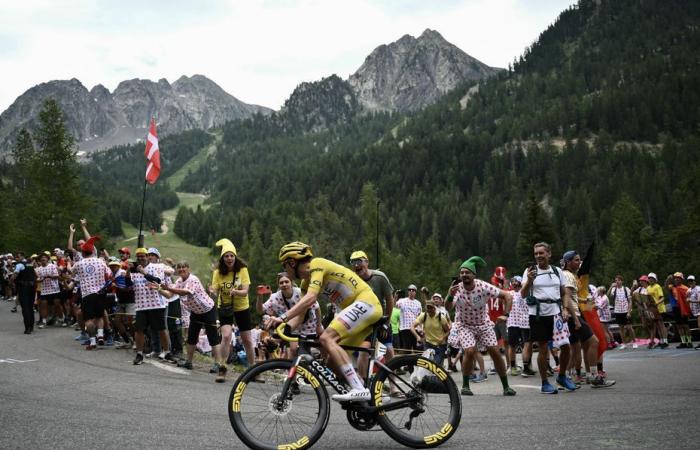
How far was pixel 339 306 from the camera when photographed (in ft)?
19.9

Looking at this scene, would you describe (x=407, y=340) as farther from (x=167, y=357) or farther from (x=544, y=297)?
(x=544, y=297)

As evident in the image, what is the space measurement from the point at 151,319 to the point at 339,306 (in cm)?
711

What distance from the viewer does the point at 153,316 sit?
39.3 ft

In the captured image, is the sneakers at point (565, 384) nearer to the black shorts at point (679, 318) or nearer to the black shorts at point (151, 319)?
the black shorts at point (151, 319)

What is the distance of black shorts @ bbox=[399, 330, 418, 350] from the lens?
17062 millimetres

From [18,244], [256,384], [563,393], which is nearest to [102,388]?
[256,384]

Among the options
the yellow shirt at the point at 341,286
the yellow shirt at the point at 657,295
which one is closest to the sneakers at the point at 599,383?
the yellow shirt at the point at 341,286

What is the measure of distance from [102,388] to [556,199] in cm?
12643

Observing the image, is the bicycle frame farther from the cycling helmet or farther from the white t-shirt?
the white t-shirt

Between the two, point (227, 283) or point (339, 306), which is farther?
point (227, 283)

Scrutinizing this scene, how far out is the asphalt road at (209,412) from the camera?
5.67 m

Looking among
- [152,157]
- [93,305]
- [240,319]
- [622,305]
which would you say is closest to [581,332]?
[240,319]

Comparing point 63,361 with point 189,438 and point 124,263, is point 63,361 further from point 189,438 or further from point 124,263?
point 189,438

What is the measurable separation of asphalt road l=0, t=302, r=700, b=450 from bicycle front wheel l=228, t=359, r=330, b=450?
374 mm
